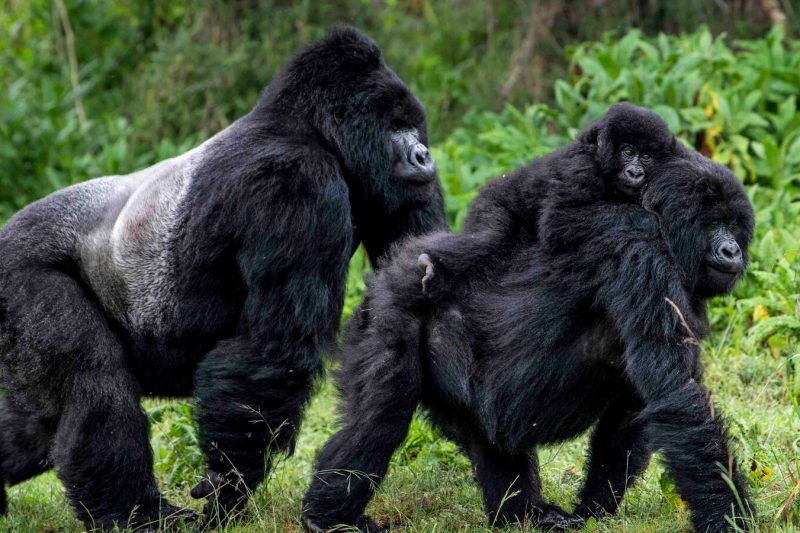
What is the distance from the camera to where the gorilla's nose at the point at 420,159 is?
433 centimetres

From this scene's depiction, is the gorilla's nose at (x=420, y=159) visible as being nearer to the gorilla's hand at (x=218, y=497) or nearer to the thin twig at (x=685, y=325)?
the thin twig at (x=685, y=325)

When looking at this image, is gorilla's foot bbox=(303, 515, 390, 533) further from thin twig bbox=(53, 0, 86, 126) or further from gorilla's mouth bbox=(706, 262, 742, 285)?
thin twig bbox=(53, 0, 86, 126)

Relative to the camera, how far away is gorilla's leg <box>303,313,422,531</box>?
11.9 ft

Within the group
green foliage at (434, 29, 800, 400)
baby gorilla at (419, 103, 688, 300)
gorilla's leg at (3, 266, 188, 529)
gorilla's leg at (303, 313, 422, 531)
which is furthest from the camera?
green foliage at (434, 29, 800, 400)

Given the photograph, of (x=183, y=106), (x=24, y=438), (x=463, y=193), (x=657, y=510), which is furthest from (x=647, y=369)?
(x=183, y=106)

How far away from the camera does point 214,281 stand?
4184 mm

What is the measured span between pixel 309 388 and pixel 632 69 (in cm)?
403

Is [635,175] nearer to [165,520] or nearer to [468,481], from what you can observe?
[468,481]

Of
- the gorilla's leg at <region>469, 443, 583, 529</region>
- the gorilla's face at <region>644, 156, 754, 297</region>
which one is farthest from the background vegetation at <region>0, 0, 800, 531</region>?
the gorilla's face at <region>644, 156, 754, 297</region>

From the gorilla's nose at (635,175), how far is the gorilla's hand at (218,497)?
1804 mm

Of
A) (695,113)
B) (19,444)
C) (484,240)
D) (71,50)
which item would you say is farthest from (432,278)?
(71,50)

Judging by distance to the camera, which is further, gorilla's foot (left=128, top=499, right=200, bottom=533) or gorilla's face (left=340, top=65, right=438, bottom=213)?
gorilla's face (left=340, top=65, right=438, bottom=213)

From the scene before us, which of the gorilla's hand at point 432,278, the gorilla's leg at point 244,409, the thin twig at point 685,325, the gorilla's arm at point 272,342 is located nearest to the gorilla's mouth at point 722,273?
the thin twig at point 685,325

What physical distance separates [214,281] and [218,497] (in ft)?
2.67
